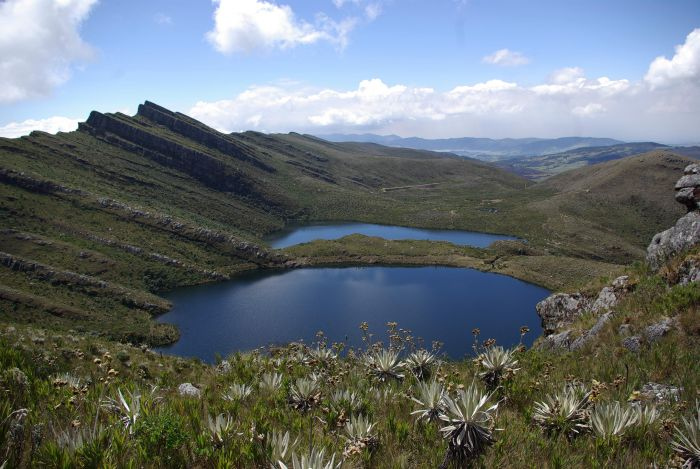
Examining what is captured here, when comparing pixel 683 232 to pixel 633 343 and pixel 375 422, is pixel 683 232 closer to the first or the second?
pixel 633 343

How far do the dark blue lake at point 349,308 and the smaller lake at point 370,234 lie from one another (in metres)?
43.7

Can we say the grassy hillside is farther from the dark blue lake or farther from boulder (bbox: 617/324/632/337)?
boulder (bbox: 617/324/632/337)


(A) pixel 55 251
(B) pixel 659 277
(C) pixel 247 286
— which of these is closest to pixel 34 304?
(A) pixel 55 251

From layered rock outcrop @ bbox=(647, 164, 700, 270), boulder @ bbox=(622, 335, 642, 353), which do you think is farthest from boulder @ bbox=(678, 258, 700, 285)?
boulder @ bbox=(622, 335, 642, 353)

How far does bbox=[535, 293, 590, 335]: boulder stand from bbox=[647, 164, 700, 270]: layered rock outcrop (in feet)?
12.9

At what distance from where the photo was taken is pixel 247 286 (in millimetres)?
97875

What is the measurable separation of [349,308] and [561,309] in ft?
185

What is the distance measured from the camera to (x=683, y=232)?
16.3m

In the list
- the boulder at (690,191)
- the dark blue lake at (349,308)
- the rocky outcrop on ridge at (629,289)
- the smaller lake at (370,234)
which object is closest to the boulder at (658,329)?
the rocky outcrop on ridge at (629,289)

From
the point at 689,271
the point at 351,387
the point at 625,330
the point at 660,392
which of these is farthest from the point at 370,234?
the point at 660,392

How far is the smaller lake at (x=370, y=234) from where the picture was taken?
150 metres

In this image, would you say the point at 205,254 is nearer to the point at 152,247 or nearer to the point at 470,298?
the point at 152,247

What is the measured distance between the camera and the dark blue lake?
205 ft

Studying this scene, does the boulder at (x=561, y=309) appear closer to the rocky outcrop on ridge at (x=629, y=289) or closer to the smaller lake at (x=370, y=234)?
the rocky outcrop on ridge at (x=629, y=289)
